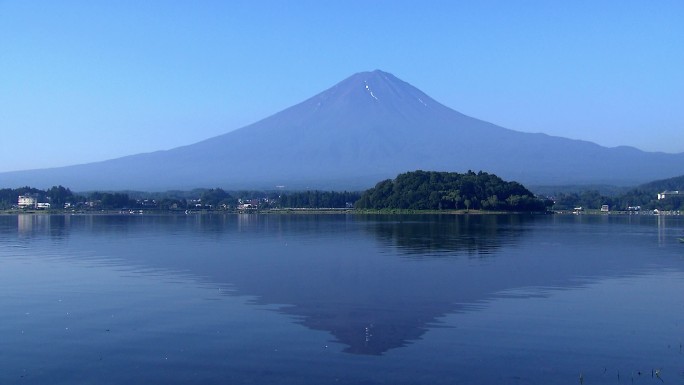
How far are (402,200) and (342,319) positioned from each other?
172 feet

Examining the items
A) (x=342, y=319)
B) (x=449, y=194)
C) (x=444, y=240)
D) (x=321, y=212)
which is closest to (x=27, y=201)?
(x=321, y=212)

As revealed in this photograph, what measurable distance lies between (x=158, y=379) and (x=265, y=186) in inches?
5239

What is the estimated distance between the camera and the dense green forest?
6147cm

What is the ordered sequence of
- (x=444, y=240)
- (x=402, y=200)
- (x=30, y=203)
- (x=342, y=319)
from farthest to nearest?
(x=30, y=203) → (x=402, y=200) → (x=444, y=240) → (x=342, y=319)

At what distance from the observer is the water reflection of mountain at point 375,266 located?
40.9 feet

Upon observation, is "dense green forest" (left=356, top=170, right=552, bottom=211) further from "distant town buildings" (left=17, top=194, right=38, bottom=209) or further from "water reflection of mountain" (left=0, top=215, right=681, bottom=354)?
"distant town buildings" (left=17, top=194, right=38, bottom=209)

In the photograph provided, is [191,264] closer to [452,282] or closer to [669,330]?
[452,282]

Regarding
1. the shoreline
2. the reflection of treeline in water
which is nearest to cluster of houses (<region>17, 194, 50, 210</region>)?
the shoreline

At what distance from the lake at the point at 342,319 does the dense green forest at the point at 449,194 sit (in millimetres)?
38478

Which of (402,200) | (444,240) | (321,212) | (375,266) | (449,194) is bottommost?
(375,266)

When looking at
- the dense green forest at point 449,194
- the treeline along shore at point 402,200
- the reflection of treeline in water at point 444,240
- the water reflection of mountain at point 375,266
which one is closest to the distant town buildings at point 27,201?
the treeline along shore at point 402,200

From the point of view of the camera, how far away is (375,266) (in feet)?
64.5

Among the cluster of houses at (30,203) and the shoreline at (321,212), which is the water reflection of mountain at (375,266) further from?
the cluster of houses at (30,203)

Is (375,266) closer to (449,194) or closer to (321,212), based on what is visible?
(449,194)
